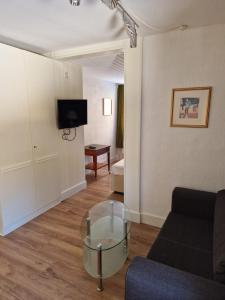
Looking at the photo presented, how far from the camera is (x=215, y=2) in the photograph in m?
1.63

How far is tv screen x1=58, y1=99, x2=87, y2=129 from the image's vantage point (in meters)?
3.12

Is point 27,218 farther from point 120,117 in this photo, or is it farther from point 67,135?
point 120,117

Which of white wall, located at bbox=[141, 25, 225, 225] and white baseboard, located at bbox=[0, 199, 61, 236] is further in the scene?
white baseboard, located at bbox=[0, 199, 61, 236]

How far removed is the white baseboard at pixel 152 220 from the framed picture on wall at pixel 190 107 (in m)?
1.20

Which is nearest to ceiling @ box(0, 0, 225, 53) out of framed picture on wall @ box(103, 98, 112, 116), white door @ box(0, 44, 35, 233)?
white door @ box(0, 44, 35, 233)

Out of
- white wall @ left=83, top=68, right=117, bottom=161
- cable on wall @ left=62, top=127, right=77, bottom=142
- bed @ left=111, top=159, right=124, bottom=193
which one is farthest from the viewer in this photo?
white wall @ left=83, top=68, right=117, bottom=161

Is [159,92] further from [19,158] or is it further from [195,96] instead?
[19,158]

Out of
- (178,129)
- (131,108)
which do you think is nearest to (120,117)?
(131,108)

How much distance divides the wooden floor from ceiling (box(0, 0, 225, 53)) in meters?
2.33

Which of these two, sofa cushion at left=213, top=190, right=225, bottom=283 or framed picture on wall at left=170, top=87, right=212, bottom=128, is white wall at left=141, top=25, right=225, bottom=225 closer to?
framed picture on wall at left=170, top=87, right=212, bottom=128

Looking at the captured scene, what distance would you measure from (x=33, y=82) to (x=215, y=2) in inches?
84.9

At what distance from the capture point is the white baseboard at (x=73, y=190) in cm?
349

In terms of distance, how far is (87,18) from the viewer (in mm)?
1916

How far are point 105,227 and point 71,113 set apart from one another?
186cm
